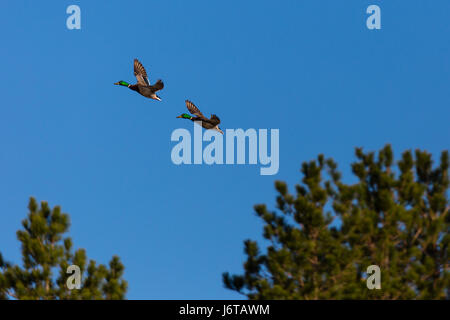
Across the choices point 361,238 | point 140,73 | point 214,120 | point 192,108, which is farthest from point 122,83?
point 361,238

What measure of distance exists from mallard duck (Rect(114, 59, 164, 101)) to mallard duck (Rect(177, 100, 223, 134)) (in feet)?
7.85

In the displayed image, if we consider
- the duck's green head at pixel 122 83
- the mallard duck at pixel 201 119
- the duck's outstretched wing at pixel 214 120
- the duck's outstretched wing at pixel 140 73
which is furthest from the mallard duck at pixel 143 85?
the duck's outstretched wing at pixel 214 120

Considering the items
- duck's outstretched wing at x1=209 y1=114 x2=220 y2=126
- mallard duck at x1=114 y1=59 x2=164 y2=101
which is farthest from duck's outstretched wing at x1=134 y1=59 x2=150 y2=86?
duck's outstretched wing at x1=209 y1=114 x2=220 y2=126

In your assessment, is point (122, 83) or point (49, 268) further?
point (122, 83)

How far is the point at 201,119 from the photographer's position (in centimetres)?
4047

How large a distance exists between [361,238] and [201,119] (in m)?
10.3

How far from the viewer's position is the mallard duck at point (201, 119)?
126 feet

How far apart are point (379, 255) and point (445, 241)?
3.14 meters

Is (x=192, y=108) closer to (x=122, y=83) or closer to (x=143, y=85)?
(x=143, y=85)

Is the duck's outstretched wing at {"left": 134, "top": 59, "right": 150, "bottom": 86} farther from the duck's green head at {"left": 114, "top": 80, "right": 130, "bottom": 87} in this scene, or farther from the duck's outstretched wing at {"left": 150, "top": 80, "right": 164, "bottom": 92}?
the duck's outstretched wing at {"left": 150, "top": 80, "right": 164, "bottom": 92}

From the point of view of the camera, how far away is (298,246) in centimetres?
3331

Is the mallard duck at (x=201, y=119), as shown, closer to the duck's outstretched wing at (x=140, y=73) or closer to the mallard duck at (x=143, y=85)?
the mallard duck at (x=143, y=85)

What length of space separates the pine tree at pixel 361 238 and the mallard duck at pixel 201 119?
15.6ft
